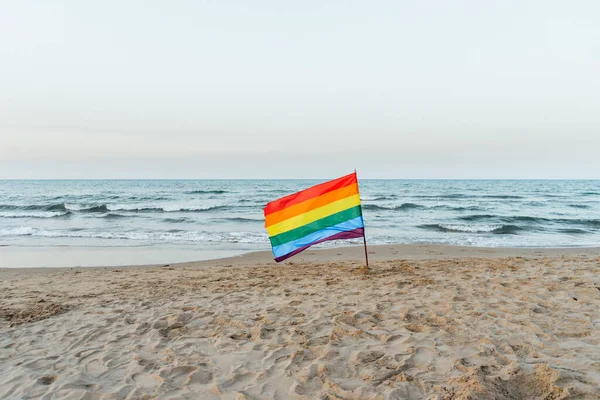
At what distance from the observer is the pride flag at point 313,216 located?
24.8ft

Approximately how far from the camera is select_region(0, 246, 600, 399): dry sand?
126 inches

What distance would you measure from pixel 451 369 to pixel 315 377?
48.2 inches

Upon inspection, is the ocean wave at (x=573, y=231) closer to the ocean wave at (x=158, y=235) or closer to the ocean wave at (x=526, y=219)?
→ the ocean wave at (x=526, y=219)

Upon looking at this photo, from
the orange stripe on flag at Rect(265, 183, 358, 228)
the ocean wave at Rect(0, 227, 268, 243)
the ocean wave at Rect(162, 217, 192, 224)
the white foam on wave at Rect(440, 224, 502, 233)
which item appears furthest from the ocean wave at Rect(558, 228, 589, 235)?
the ocean wave at Rect(162, 217, 192, 224)

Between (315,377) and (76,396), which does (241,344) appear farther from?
(76,396)

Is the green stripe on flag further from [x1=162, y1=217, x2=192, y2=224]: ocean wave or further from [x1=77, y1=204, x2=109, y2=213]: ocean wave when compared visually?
[x1=77, y1=204, x2=109, y2=213]: ocean wave

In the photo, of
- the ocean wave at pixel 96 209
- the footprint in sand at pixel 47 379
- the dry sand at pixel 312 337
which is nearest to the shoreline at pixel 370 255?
the dry sand at pixel 312 337

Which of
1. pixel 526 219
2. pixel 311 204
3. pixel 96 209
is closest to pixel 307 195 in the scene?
pixel 311 204

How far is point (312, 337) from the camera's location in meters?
4.28

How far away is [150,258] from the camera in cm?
1155

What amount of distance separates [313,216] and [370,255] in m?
4.29

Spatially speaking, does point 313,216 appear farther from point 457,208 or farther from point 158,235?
point 457,208

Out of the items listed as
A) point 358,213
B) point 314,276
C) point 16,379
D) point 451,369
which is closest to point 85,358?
point 16,379

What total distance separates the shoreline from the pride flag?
2.62 m
